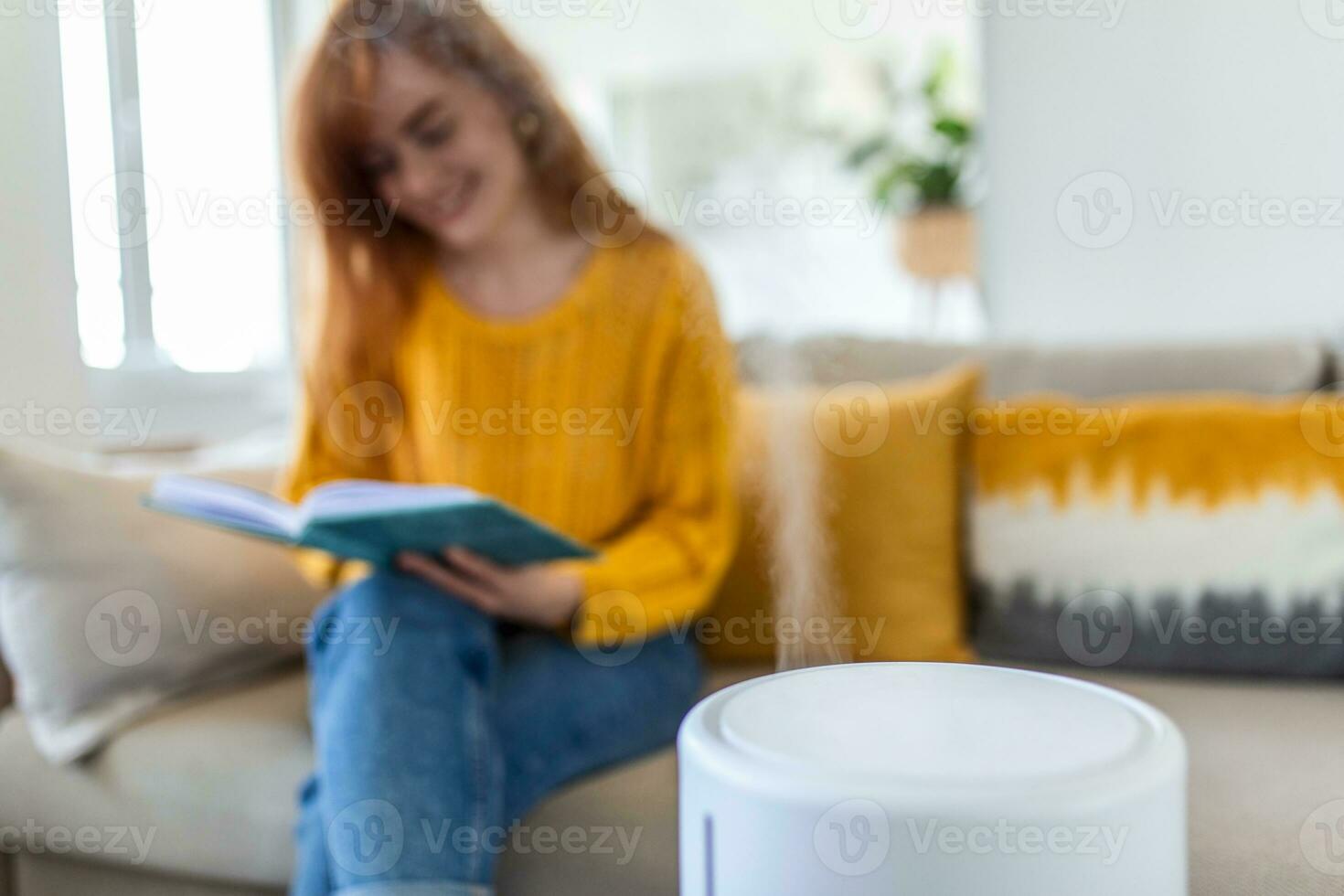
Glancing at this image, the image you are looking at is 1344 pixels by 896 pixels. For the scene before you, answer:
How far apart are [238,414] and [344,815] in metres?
1.45

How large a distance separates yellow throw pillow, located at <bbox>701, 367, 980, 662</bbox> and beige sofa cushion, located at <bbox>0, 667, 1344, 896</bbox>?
7cm

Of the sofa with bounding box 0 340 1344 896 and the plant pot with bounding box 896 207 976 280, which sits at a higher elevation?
the plant pot with bounding box 896 207 976 280

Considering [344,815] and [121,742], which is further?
[121,742]

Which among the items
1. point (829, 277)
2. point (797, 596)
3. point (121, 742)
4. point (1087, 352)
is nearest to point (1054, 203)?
point (829, 277)

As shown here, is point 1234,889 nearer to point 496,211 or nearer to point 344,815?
point 344,815

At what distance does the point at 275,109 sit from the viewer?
1896 mm
